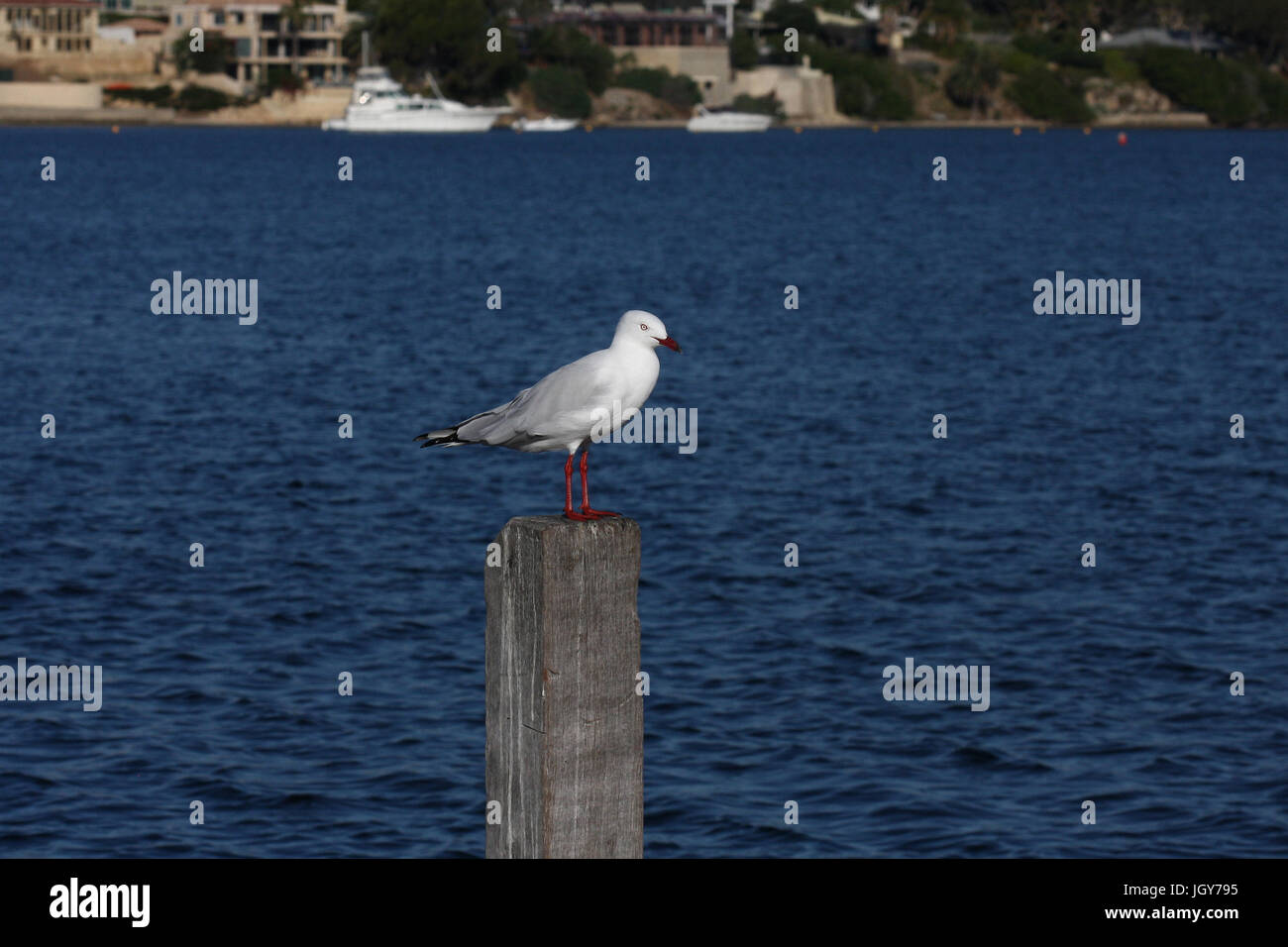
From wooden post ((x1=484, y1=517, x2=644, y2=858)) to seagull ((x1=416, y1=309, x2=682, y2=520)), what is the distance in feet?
4.27

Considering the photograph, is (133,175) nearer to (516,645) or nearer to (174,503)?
(174,503)

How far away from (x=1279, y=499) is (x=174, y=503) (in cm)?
1911

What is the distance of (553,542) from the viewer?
618 cm

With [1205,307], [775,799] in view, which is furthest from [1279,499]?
[1205,307]

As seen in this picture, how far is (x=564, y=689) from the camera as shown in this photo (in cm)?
621

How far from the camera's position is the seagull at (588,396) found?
7.77 metres

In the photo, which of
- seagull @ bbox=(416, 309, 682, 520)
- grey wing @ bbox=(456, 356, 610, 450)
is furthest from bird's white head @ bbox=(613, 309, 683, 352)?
grey wing @ bbox=(456, 356, 610, 450)

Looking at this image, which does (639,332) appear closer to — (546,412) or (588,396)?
(588,396)

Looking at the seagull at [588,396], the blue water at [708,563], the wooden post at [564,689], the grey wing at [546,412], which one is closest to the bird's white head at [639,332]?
the seagull at [588,396]

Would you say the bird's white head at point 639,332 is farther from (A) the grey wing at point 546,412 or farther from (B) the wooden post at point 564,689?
(B) the wooden post at point 564,689

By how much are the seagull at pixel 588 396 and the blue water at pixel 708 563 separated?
31.2 feet

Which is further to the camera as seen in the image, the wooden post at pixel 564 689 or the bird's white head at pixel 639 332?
the bird's white head at pixel 639 332

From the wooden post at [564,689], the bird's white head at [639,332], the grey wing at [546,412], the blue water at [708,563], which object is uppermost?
the bird's white head at [639,332]

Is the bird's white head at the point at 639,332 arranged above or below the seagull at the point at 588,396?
above
